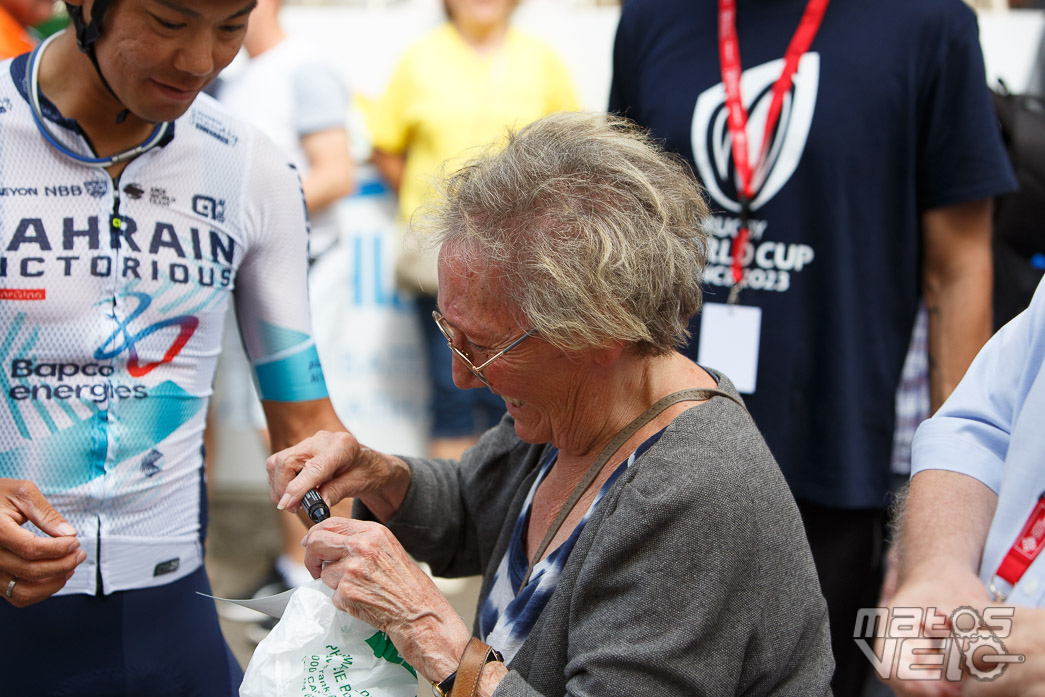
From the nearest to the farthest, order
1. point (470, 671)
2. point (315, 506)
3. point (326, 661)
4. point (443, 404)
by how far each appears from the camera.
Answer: point (470, 671) < point (326, 661) < point (315, 506) < point (443, 404)

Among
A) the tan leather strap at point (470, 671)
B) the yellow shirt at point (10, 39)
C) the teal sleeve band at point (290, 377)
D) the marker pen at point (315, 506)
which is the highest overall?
the yellow shirt at point (10, 39)

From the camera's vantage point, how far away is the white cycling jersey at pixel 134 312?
1761 mm

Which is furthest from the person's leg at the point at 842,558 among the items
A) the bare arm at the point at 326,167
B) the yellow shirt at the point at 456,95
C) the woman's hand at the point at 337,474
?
the bare arm at the point at 326,167

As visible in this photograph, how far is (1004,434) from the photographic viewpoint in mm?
1444

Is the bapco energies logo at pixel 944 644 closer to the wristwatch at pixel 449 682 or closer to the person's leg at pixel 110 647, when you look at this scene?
the wristwatch at pixel 449 682

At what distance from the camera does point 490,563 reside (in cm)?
188

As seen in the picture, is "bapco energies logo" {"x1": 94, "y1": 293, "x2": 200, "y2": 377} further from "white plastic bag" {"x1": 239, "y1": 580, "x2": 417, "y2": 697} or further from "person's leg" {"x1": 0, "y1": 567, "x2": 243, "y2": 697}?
"white plastic bag" {"x1": 239, "y1": 580, "x2": 417, "y2": 697}

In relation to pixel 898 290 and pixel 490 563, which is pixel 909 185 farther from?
pixel 490 563

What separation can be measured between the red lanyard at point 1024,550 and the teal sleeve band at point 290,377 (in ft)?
4.30

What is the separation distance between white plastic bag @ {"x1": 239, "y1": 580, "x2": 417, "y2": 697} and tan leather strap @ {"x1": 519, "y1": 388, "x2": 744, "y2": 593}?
25 centimetres

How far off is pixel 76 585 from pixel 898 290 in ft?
6.20

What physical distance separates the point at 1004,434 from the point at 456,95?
3.04 meters

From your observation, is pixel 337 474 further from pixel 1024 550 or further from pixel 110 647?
pixel 1024 550

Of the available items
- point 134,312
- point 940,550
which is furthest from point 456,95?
point 940,550
